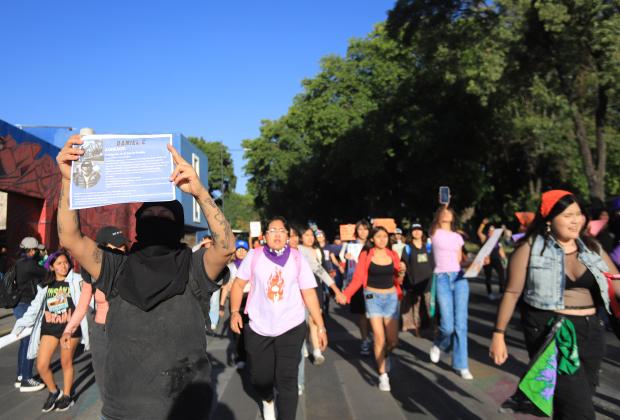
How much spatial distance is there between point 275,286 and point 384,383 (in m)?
1.99

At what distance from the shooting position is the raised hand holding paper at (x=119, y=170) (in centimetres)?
262

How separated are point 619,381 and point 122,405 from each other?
5527mm

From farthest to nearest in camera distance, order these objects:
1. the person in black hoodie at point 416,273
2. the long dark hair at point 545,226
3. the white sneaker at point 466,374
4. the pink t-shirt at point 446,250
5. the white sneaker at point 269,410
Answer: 1. the person in black hoodie at point 416,273
2. the pink t-shirt at point 446,250
3. the white sneaker at point 466,374
4. the white sneaker at point 269,410
5. the long dark hair at point 545,226

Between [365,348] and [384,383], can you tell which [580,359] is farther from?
[365,348]

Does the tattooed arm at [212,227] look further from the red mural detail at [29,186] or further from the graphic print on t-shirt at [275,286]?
the red mural detail at [29,186]

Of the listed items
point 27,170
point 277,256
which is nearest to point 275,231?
point 277,256

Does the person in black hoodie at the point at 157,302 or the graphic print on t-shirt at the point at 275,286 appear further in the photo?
the graphic print on t-shirt at the point at 275,286

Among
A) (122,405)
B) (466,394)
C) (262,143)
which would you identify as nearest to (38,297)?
(122,405)

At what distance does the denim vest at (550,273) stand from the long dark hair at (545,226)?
5cm

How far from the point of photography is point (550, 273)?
3.58 metres

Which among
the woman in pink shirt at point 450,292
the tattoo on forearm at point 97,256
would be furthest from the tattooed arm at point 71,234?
the woman in pink shirt at point 450,292

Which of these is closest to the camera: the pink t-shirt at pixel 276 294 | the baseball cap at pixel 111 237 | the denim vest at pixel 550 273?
the denim vest at pixel 550 273

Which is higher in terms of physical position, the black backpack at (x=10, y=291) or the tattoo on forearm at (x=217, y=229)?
the tattoo on forearm at (x=217, y=229)

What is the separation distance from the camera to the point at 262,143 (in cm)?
4894
